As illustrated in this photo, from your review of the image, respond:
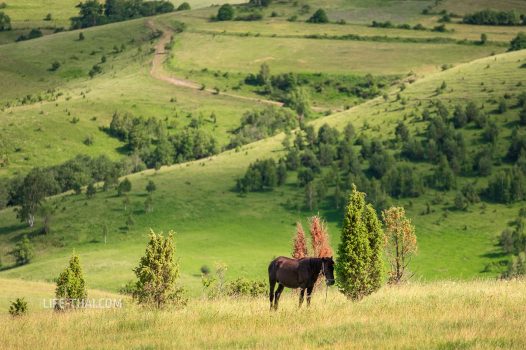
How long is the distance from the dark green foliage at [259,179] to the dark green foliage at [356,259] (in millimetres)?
106284

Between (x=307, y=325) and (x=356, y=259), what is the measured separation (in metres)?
13.1

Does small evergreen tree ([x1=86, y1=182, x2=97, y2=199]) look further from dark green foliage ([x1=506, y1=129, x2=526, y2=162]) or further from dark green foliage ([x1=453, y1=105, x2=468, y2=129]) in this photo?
dark green foliage ([x1=506, y1=129, x2=526, y2=162])

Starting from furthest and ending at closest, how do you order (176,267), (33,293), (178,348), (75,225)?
(75,225) → (33,293) → (176,267) → (178,348)

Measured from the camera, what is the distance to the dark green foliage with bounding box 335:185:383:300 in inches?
1486

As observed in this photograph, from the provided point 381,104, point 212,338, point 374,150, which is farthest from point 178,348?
point 381,104

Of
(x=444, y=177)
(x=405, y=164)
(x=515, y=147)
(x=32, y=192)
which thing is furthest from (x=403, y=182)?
(x=32, y=192)

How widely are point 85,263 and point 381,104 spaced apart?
268 feet

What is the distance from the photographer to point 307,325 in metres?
26.6

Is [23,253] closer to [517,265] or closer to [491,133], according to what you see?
[517,265]

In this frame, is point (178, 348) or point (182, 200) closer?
point (178, 348)

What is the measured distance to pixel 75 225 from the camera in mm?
143000

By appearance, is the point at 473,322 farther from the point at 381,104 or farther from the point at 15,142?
the point at 15,142

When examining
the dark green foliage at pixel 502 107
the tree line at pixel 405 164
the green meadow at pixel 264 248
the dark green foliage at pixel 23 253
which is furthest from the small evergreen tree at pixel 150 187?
the dark green foliage at pixel 502 107

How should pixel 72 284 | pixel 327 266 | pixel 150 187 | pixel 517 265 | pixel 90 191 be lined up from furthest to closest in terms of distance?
pixel 90 191 → pixel 150 187 → pixel 517 265 → pixel 72 284 → pixel 327 266
